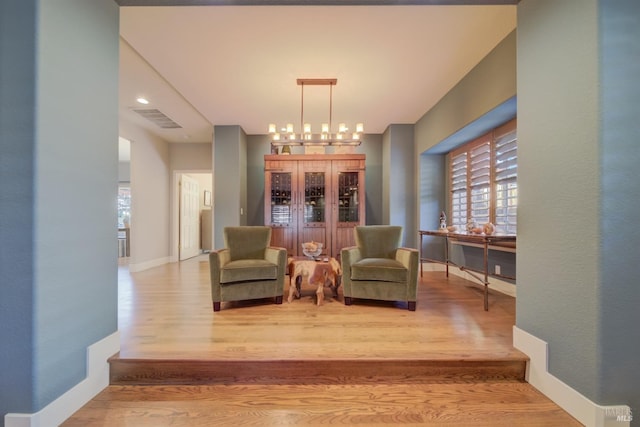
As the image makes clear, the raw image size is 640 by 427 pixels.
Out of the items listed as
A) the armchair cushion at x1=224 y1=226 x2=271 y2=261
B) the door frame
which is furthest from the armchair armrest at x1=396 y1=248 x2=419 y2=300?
the door frame

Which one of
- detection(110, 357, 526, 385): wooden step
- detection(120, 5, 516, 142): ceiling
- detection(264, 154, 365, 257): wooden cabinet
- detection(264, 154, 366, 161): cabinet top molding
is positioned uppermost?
detection(120, 5, 516, 142): ceiling

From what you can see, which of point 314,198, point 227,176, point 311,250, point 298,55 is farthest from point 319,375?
point 227,176

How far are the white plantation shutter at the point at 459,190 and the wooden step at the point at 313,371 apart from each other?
290 centimetres

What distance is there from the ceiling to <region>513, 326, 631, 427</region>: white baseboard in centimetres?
269

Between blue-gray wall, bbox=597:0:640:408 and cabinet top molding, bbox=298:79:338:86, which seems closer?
blue-gray wall, bbox=597:0:640:408

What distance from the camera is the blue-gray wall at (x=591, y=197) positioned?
1342mm

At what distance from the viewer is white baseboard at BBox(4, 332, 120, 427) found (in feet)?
4.29

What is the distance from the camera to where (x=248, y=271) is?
2.82m

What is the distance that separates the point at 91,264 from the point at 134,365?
74 centimetres

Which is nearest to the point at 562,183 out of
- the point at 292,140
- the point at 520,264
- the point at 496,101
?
the point at 520,264

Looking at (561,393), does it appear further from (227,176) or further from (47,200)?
(227,176)

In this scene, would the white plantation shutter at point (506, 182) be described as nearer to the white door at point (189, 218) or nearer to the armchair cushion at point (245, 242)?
the armchair cushion at point (245, 242)

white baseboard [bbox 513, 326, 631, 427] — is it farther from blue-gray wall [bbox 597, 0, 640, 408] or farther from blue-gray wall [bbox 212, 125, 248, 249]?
blue-gray wall [bbox 212, 125, 248, 249]

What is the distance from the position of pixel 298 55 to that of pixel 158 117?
3.14 m
